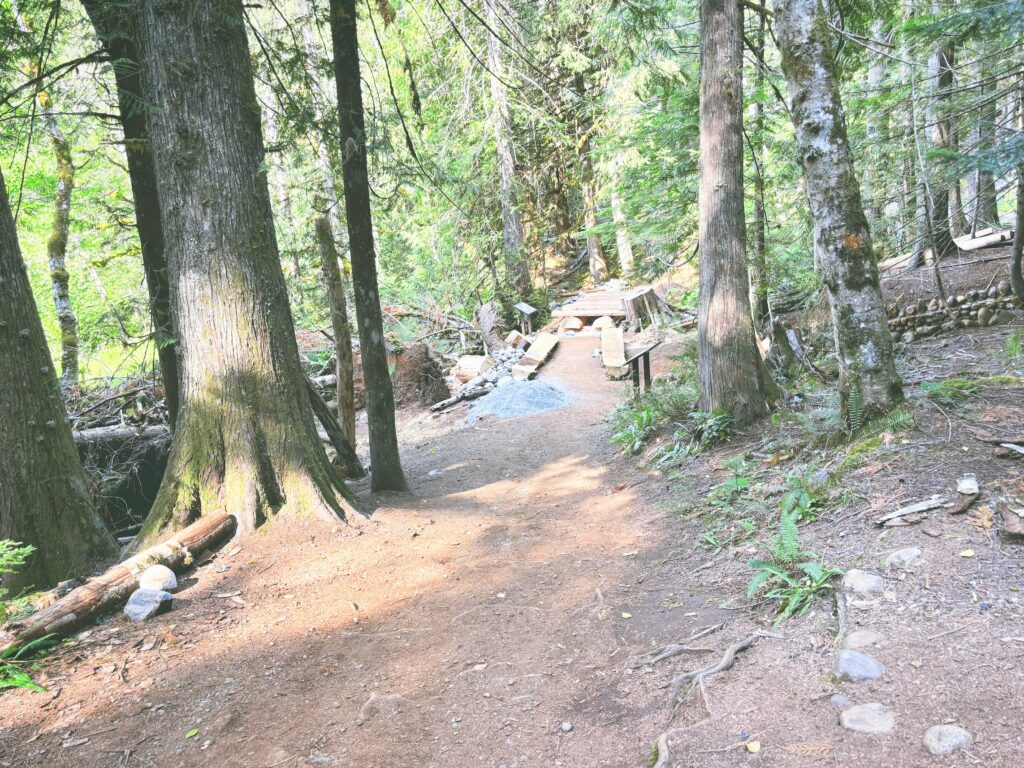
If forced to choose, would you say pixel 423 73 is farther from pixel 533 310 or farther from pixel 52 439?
pixel 52 439

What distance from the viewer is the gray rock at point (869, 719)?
2289mm

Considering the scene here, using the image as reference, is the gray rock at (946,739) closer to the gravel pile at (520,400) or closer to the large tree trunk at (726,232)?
the large tree trunk at (726,232)

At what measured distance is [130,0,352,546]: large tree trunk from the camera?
561 centimetres

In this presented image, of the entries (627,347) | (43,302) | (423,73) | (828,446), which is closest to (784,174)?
(627,347)

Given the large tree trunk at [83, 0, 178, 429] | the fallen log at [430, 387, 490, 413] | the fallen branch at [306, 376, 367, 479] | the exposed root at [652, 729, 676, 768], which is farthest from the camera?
the fallen log at [430, 387, 490, 413]

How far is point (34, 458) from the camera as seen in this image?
496cm

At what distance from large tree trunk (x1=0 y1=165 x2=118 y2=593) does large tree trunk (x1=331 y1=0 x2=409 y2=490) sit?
3254 millimetres

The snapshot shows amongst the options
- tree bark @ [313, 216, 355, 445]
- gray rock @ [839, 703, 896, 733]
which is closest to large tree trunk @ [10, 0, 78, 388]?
tree bark @ [313, 216, 355, 445]

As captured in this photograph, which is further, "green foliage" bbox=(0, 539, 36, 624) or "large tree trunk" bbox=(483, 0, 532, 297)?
"large tree trunk" bbox=(483, 0, 532, 297)

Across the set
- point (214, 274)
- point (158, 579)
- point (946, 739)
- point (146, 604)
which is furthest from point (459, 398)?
point (946, 739)

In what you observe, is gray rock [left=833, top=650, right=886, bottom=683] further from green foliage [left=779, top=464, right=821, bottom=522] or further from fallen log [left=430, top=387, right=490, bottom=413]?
fallen log [left=430, top=387, right=490, bottom=413]

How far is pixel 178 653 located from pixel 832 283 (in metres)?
5.71

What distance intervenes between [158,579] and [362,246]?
180 inches

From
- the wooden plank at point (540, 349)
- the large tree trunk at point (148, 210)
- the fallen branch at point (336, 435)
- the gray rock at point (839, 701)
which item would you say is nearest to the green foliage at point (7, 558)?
the large tree trunk at point (148, 210)
